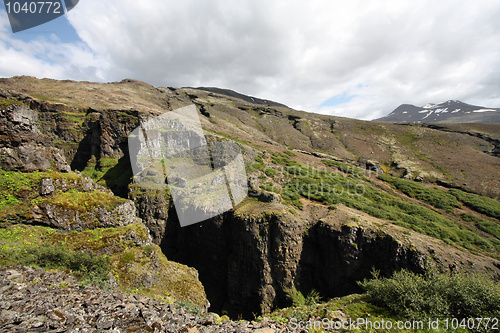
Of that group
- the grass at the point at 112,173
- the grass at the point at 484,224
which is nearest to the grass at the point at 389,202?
the grass at the point at 484,224

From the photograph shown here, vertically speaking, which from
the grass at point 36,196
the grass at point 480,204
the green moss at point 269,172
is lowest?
the grass at point 480,204

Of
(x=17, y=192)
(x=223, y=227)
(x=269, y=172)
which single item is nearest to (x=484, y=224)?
(x=269, y=172)

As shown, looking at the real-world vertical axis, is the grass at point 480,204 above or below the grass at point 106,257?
below

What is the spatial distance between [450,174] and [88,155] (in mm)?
81091

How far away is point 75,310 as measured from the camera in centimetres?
652

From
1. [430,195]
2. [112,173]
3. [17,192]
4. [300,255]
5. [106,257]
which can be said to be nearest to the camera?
[106,257]

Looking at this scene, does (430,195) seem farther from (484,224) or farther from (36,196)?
(36,196)

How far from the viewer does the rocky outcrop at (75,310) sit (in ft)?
18.4

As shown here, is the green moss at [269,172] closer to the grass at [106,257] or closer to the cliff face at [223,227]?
the cliff face at [223,227]

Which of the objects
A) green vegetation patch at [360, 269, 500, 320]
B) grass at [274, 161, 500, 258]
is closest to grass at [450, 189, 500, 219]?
grass at [274, 161, 500, 258]

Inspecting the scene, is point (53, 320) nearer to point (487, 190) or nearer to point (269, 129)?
point (487, 190)

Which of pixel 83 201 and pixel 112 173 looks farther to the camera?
pixel 112 173

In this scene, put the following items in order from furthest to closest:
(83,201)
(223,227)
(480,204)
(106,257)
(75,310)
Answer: (480,204) < (223,227) < (83,201) < (106,257) < (75,310)

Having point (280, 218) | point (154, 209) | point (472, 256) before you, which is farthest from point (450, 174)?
point (154, 209)
